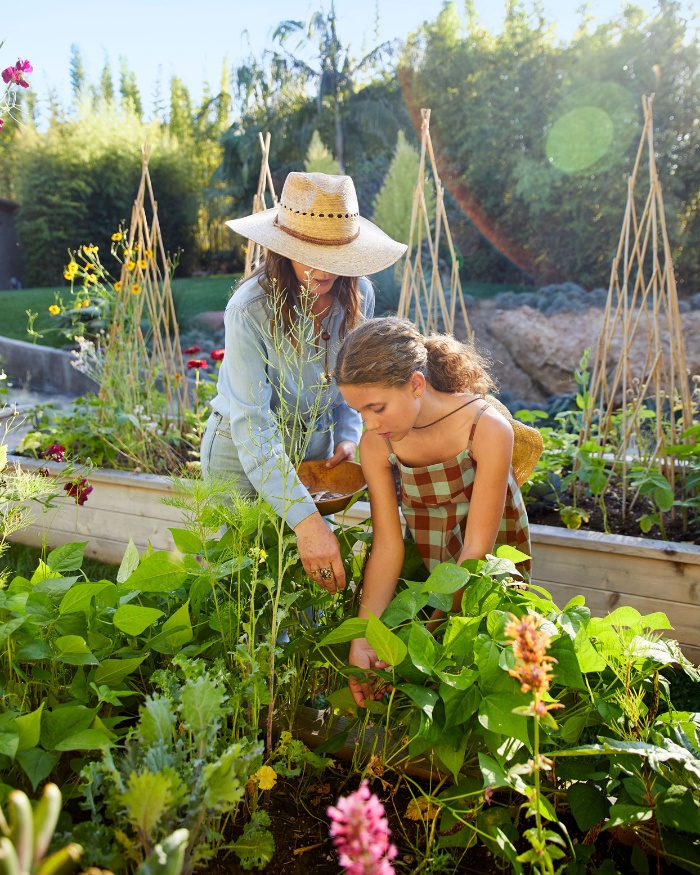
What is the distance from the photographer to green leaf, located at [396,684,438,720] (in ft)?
2.91

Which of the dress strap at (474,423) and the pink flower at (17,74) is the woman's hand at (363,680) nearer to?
the dress strap at (474,423)

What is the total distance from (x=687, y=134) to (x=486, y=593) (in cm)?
1177

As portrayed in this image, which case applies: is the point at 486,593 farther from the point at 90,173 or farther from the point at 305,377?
the point at 90,173

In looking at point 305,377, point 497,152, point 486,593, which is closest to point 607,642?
point 486,593

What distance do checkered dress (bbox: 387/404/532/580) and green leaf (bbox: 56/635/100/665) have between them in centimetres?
73

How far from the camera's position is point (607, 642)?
981 millimetres

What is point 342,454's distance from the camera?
1646 millimetres

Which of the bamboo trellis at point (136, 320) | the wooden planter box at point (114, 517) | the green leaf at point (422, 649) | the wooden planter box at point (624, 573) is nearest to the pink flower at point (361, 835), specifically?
the green leaf at point (422, 649)

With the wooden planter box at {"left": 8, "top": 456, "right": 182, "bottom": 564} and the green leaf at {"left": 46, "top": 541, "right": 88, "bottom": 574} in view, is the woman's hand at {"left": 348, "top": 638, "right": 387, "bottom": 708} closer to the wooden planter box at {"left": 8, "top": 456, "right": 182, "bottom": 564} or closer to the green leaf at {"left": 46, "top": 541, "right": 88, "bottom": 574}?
the green leaf at {"left": 46, "top": 541, "right": 88, "bottom": 574}

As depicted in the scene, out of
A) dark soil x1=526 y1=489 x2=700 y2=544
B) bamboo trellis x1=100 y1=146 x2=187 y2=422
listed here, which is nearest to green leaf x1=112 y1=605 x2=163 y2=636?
dark soil x1=526 y1=489 x2=700 y2=544

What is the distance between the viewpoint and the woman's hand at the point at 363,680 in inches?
42.9

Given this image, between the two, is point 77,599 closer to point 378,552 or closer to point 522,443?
point 378,552

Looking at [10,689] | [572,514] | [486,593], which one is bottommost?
[572,514]

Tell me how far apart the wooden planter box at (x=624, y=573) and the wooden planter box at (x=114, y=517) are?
142 cm
